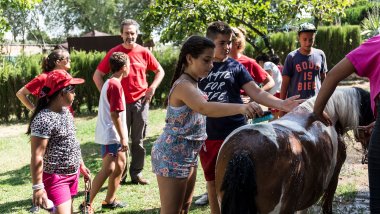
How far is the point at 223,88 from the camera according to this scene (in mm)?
3578

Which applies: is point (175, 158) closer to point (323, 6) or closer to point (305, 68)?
point (305, 68)

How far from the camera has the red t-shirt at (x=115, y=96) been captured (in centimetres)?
463

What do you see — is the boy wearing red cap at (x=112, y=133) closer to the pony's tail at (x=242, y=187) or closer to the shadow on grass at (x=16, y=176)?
the shadow on grass at (x=16, y=176)

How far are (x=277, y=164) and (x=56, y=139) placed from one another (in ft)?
4.98

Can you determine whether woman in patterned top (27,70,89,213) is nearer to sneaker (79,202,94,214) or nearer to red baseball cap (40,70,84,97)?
red baseball cap (40,70,84,97)


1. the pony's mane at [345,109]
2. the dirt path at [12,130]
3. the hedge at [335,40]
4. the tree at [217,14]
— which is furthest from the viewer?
the hedge at [335,40]

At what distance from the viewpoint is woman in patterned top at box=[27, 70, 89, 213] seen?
2.96 m

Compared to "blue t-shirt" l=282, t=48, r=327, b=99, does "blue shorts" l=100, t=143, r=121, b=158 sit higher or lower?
lower

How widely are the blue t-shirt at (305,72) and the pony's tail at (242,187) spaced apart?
2.77 meters

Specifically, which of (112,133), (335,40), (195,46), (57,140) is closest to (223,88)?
(195,46)

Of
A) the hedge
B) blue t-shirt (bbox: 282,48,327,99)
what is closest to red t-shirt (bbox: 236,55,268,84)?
blue t-shirt (bbox: 282,48,327,99)

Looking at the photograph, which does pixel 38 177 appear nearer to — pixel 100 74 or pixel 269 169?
pixel 269 169

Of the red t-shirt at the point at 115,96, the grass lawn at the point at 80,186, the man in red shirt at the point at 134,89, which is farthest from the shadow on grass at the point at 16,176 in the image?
the red t-shirt at the point at 115,96

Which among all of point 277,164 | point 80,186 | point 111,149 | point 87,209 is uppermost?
point 277,164
